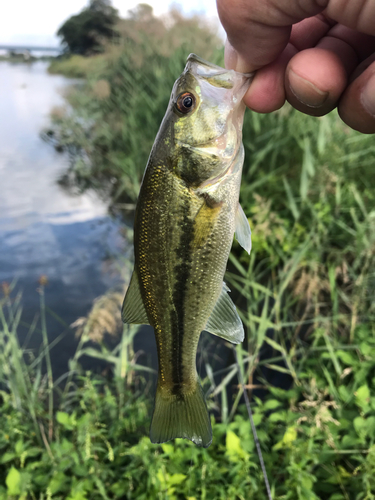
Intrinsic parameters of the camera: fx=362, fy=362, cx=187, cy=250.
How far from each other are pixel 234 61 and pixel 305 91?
352 mm

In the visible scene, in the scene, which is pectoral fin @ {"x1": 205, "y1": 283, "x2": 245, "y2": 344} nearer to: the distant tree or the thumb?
the thumb

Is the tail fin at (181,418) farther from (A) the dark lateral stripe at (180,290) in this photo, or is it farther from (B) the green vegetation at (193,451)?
(B) the green vegetation at (193,451)

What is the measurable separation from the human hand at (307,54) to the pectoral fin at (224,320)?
2.82 ft

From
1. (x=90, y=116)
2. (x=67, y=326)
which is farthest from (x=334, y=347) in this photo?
(x=90, y=116)

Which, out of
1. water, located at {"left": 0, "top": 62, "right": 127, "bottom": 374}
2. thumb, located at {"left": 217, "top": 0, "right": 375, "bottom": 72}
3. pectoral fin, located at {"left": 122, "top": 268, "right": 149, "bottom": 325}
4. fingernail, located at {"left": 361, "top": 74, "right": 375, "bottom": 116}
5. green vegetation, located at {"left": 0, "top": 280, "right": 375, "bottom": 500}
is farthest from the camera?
water, located at {"left": 0, "top": 62, "right": 127, "bottom": 374}

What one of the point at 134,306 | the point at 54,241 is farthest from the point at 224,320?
the point at 54,241

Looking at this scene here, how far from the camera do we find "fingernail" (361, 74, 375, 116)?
4.44 ft

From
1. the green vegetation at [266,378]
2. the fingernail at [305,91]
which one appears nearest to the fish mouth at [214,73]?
the fingernail at [305,91]

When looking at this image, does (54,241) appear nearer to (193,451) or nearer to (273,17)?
(193,451)

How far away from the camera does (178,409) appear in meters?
1.51

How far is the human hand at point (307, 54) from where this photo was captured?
1.22m

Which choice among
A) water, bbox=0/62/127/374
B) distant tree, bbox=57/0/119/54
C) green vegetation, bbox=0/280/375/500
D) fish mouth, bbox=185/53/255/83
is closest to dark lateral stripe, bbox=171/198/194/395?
fish mouth, bbox=185/53/255/83

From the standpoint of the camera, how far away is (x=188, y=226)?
1.40 meters

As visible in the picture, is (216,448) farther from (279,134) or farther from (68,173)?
(68,173)
